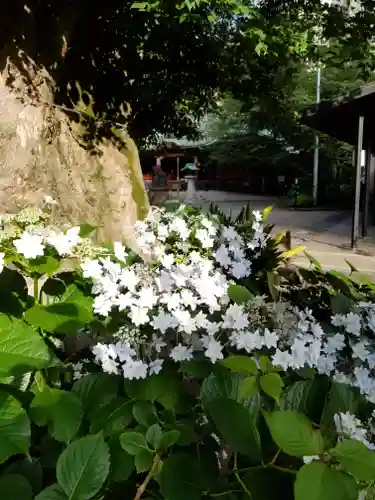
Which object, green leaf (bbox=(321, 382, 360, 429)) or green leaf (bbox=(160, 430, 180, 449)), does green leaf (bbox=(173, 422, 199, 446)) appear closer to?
green leaf (bbox=(160, 430, 180, 449))

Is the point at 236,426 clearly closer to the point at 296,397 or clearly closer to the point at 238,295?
the point at 296,397

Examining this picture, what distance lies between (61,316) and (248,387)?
510 millimetres

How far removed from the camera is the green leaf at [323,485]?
79 centimetres

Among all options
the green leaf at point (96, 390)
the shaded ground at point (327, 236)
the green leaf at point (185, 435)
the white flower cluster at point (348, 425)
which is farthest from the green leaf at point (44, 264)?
the shaded ground at point (327, 236)

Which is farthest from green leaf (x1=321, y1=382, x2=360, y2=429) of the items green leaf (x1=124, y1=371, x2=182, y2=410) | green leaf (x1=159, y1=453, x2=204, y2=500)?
green leaf (x1=124, y1=371, x2=182, y2=410)

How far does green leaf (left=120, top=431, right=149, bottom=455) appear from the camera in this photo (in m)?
0.99

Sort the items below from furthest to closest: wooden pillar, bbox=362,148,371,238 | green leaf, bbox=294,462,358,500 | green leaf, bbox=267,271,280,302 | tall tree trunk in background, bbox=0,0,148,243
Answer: wooden pillar, bbox=362,148,371,238 < tall tree trunk in background, bbox=0,0,148,243 < green leaf, bbox=267,271,280,302 < green leaf, bbox=294,462,358,500

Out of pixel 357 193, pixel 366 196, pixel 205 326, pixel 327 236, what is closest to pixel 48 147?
pixel 205 326

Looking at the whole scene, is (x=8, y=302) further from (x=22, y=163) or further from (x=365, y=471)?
(x=22, y=163)

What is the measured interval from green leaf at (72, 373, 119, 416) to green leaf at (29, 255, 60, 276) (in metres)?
0.28

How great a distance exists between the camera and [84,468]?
0.94m

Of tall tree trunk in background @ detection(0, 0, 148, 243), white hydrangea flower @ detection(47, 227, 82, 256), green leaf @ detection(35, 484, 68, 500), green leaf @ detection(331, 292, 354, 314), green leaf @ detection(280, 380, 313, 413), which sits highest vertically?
tall tree trunk in background @ detection(0, 0, 148, 243)

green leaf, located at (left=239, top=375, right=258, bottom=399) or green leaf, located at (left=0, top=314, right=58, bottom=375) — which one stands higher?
green leaf, located at (left=0, top=314, right=58, bottom=375)

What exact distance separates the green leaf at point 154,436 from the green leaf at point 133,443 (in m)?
0.01
